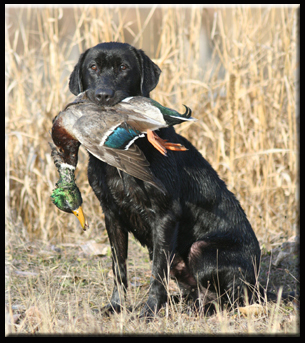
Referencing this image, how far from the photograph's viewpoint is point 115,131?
2732 millimetres

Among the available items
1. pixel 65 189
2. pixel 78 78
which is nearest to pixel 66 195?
pixel 65 189

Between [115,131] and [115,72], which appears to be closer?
[115,131]

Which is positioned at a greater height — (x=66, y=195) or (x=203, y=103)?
(x=203, y=103)

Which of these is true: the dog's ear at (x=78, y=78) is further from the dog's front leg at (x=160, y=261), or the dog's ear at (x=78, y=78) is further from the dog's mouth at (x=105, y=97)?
the dog's front leg at (x=160, y=261)

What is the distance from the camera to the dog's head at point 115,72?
3.18 meters

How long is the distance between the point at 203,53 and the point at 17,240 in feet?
9.94

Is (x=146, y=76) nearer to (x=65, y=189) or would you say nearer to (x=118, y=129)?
(x=118, y=129)

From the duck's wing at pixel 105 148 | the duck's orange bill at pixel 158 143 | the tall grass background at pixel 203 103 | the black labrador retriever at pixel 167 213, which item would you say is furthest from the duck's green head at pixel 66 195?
the tall grass background at pixel 203 103

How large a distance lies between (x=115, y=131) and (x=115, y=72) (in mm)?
706

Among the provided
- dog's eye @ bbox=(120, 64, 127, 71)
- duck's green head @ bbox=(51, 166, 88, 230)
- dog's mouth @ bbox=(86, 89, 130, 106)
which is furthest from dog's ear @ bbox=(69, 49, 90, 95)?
duck's green head @ bbox=(51, 166, 88, 230)

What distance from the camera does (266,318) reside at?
9.76ft

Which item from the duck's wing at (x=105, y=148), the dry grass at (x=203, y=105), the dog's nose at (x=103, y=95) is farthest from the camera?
the dry grass at (x=203, y=105)

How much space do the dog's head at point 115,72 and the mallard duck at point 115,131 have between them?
186 mm

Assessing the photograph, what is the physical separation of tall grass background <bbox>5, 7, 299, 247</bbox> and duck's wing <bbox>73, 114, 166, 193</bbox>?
7.54ft
